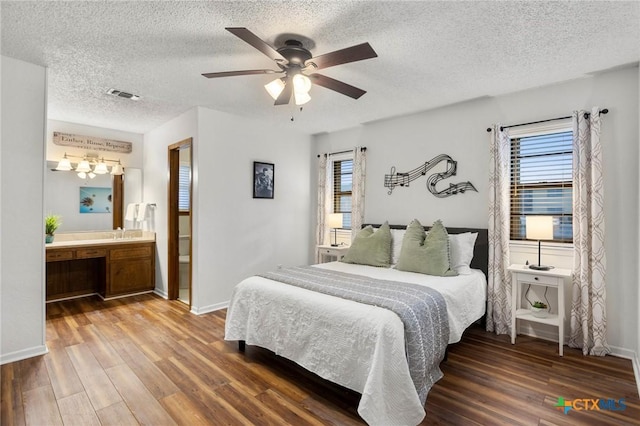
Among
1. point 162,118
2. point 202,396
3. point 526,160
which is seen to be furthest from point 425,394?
point 162,118

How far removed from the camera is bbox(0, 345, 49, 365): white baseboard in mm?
2709

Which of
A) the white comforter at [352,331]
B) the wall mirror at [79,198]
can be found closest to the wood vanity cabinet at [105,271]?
the wall mirror at [79,198]

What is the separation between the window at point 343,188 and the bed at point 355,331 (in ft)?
6.12

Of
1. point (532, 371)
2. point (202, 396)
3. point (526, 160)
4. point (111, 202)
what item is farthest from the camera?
point (111, 202)

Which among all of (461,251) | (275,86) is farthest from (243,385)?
(461,251)

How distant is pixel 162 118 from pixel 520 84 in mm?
4425

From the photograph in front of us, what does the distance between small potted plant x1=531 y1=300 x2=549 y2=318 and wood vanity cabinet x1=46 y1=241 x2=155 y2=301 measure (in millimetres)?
5060

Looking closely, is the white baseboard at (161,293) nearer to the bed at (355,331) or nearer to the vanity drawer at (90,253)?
the vanity drawer at (90,253)

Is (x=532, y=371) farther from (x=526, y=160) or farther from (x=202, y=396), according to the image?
(x=202, y=396)

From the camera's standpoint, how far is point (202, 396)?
2248 millimetres

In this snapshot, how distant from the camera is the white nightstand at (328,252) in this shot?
15.5 ft

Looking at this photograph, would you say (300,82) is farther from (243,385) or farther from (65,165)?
(65,165)

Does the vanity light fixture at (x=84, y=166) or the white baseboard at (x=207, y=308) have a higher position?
the vanity light fixture at (x=84, y=166)

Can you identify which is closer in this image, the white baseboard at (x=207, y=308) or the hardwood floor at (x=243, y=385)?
the hardwood floor at (x=243, y=385)
